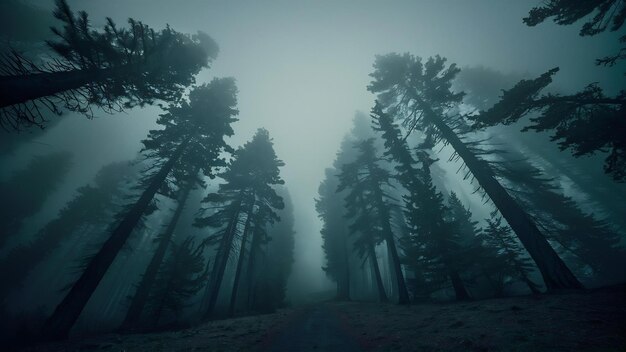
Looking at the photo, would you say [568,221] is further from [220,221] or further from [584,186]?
[220,221]

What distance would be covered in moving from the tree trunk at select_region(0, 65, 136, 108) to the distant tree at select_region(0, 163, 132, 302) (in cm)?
3409

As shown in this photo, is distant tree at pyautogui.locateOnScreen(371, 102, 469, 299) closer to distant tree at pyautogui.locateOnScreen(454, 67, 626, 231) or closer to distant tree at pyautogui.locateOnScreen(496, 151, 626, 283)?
distant tree at pyautogui.locateOnScreen(496, 151, 626, 283)

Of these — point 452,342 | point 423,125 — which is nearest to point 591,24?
point 423,125

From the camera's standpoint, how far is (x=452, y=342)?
17.8 ft

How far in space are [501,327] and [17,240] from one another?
6654 centimetres

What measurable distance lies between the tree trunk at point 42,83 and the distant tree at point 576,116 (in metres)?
14.1

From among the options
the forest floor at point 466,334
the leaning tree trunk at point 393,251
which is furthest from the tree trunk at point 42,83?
the leaning tree trunk at point 393,251

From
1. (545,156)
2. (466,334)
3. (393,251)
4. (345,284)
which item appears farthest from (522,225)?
(545,156)

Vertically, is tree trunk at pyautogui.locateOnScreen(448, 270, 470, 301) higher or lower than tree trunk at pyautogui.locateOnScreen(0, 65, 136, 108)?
lower

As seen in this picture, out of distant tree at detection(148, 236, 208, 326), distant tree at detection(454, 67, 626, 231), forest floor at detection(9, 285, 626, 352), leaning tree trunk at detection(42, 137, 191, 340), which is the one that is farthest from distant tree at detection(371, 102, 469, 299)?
leaning tree trunk at detection(42, 137, 191, 340)

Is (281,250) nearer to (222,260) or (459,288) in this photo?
(222,260)

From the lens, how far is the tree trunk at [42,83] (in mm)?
5711

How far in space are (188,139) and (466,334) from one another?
16.7 meters

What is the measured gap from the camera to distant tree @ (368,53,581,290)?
30.1 feet
